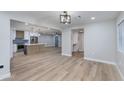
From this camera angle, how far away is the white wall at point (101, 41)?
4875 mm

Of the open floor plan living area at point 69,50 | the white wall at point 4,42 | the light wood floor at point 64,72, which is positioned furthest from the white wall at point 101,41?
the white wall at point 4,42

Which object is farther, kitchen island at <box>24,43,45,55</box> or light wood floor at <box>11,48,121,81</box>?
kitchen island at <box>24,43,45,55</box>

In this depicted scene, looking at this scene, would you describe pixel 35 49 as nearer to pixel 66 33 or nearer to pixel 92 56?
pixel 66 33

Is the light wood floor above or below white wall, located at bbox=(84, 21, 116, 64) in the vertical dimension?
below

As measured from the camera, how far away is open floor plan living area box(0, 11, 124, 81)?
311 cm

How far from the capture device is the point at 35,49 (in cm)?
917

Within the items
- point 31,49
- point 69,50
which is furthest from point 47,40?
point 69,50

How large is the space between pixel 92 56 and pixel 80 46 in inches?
176

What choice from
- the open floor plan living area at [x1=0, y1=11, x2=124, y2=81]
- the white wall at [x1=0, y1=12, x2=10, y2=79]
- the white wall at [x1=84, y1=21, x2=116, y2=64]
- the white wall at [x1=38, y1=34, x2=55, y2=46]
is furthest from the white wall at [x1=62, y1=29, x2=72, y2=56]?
the white wall at [x1=38, y1=34, x2=55, y2=46]

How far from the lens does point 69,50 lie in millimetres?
7340

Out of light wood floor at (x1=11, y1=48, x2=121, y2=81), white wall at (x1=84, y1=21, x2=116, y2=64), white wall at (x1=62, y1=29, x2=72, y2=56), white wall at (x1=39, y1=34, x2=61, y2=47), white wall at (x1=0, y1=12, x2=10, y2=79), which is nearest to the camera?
white wall at (x1=0, y1=12, x2=10, y2=79)

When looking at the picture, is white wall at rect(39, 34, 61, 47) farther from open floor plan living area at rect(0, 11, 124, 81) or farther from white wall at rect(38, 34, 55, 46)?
open floor plan living area at rect(0, 11, 124, 81)

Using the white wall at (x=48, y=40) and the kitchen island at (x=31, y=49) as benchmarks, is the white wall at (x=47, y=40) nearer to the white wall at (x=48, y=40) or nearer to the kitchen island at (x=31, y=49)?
the white wall at (x=48, y=40)

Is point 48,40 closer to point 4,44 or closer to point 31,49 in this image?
point 31,49
